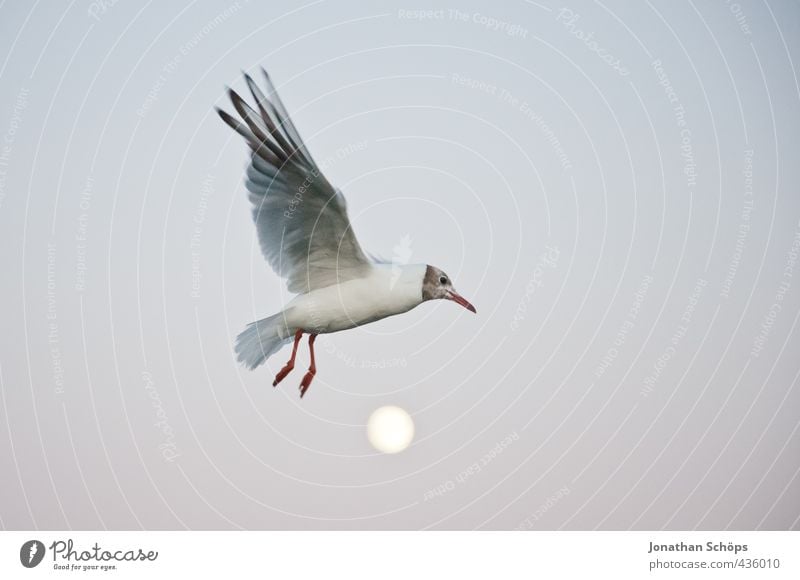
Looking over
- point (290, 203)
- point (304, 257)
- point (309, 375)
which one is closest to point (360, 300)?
point (304, 257)

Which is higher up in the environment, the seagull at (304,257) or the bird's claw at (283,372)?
the seagull at (304,257)

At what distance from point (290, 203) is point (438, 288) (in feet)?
2.74

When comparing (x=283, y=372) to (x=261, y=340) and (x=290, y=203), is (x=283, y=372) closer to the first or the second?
(x=261, y=340)

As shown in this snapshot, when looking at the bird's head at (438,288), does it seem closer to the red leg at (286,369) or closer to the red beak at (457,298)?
the red beak at (457,298)

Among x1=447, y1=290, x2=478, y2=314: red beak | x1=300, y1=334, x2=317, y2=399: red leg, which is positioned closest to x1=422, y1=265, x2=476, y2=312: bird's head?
x1=447, y1=290, x2=478, y2=314: red beak

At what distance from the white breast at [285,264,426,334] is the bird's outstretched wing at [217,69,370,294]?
65 millimetres

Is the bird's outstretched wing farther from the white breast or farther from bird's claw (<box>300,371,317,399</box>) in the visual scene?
bird's claw (<box>300,371,317,399</box>)

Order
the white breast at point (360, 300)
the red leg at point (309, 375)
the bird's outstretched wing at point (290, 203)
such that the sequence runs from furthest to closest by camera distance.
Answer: the red leg at point (309, 375)
the white breast at point (360, 300)
the bird's outstretched wing at point (290, 203)

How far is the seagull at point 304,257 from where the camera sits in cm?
430

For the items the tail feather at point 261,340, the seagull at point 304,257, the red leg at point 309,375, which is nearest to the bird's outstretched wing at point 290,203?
the seagull at point 304,257
